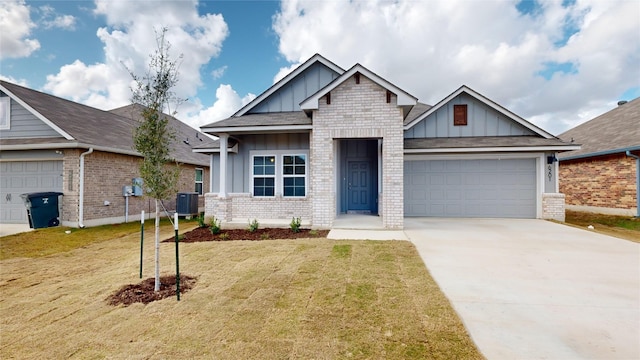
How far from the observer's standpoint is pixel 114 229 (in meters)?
10.5

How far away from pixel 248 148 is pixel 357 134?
458 centimetres

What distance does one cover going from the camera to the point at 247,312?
3.59 metres

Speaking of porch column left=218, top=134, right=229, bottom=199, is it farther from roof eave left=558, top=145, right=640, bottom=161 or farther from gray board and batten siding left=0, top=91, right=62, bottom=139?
roof eave left=558, top=145, right=640, bottom=161

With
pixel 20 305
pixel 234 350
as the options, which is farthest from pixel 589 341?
pixel 20 305

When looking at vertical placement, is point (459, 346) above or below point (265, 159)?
below

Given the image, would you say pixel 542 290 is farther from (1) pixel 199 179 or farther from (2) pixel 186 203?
(1) pixel 199 179

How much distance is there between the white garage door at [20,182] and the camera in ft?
35.2

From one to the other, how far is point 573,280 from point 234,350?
5455 mm

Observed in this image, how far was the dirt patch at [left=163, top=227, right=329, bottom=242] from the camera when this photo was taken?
8281 mm

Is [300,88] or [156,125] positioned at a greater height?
[300,88]

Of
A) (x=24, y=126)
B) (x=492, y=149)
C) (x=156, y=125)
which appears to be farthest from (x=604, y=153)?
(x=24, y=126)

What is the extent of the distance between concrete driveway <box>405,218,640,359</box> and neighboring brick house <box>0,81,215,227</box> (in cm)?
950

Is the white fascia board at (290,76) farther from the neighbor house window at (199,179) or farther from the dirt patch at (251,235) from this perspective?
the neighbor house window at (199,179)

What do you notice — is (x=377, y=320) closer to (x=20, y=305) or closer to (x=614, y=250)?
(x=20, y=305)
